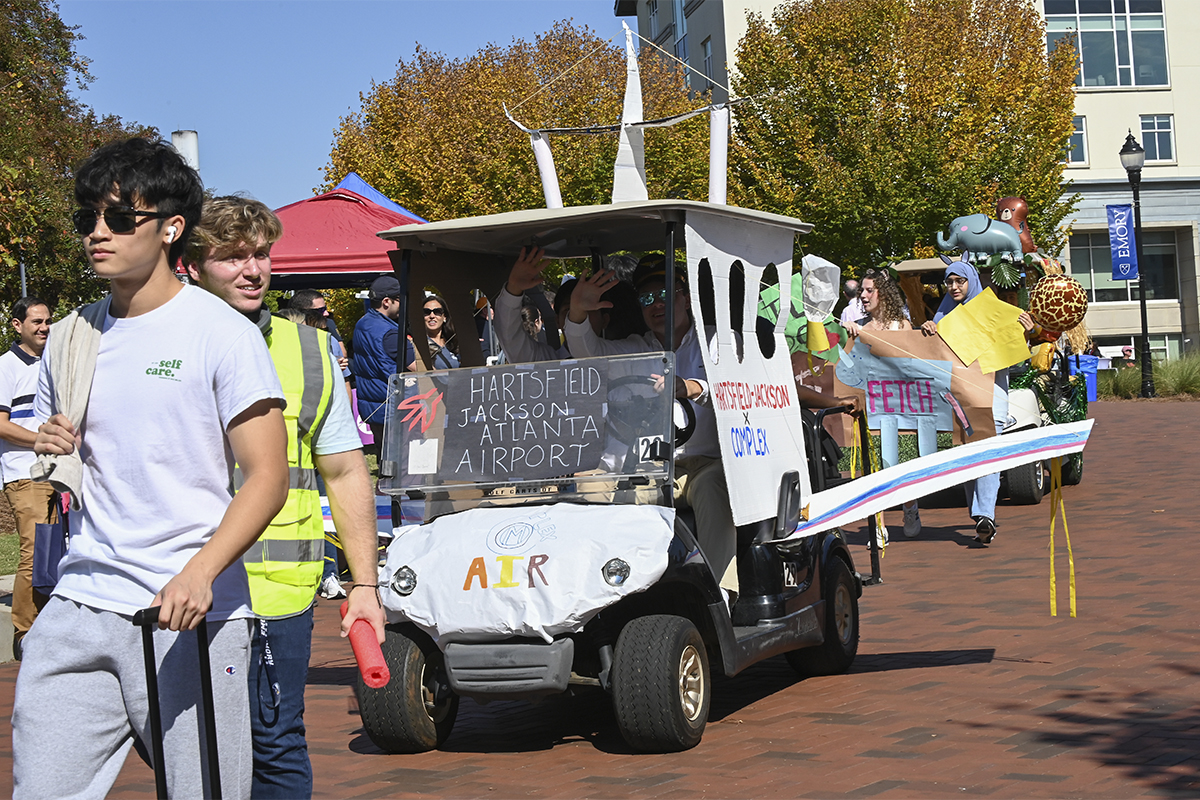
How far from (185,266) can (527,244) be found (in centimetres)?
337

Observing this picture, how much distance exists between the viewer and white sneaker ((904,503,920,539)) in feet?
38.2

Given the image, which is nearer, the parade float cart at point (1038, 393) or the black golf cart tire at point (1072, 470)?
the parade float cart at point (1038, 393)

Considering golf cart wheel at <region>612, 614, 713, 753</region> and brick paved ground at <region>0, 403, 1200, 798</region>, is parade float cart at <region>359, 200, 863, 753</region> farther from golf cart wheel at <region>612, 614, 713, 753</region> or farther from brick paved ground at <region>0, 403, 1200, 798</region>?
brick paved ground at <region>0, 403, 1200, 798</region>

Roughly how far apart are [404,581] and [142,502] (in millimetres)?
2767

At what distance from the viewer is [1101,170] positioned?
163 feet

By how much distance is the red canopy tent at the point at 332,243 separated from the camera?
478 inches

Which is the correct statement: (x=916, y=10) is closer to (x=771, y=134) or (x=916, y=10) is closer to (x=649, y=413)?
(x=771, y=134)

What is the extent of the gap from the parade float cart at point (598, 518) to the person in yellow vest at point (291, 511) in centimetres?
198

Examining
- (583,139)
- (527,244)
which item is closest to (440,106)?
(583,139)

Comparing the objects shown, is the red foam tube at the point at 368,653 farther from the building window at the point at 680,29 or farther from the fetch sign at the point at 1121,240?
the building window at the point at 680,29

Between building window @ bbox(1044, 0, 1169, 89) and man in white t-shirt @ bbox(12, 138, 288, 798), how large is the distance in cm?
5030

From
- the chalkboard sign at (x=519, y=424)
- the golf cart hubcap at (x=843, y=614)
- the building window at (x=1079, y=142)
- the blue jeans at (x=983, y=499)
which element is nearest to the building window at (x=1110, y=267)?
the building window at (x=1079, y=142)

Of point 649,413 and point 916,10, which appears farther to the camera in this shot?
point 916,10

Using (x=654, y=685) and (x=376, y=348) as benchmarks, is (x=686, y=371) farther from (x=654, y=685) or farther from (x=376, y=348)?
(x=376, y=348)
